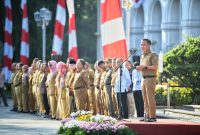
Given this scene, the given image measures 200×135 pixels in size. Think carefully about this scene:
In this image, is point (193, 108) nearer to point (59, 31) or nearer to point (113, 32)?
point (59, 31)

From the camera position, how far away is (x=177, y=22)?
39.4 meters

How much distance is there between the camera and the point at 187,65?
2847cm

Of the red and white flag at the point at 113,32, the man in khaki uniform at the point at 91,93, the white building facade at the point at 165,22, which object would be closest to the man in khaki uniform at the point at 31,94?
the man in khaki uniform at the point at 91,93

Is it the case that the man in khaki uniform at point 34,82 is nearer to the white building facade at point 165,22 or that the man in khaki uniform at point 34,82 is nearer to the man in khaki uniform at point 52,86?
the man in khaki uniform at point 52,86

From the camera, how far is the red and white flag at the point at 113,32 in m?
19.2

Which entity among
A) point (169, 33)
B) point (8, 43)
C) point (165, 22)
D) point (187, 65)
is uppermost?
point (165, 22)

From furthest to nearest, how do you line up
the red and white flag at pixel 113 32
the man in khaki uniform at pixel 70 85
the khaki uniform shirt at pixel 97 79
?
1. the khaki uniform shirt at pixel 97 79
2. the man in khaki uniform at pixel 70 85
3. the red and white flag at pixel 113 32

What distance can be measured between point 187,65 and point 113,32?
30.8 feet

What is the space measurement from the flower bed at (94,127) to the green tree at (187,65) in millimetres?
11502

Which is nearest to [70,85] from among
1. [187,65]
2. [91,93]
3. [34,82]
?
[91,93]

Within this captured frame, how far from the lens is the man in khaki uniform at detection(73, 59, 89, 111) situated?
2277cm

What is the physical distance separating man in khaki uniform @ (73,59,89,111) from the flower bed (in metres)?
5.24

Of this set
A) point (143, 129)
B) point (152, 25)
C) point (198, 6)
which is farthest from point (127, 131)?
point (152, 25)

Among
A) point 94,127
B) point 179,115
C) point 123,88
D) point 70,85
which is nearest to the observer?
point 94,127
